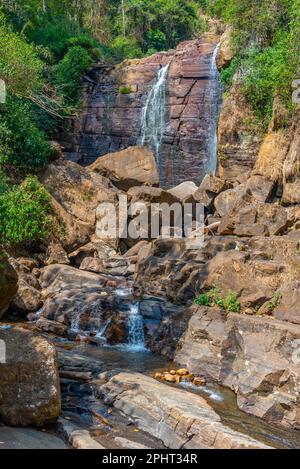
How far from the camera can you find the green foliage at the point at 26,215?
51.3ft

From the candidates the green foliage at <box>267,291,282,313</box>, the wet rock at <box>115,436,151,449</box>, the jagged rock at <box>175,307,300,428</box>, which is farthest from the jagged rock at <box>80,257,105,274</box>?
the wet rock at <box>115,436,151,449</box>

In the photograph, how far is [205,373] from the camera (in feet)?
33.3

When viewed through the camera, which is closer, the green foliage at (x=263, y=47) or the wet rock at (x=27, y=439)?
the wet rock at (x=27, y=439)

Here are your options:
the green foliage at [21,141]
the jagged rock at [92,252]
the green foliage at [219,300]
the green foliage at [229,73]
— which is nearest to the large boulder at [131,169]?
the green foliage at [21,141]

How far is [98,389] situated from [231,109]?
1618 cm

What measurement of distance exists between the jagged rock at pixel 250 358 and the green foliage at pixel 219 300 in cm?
31

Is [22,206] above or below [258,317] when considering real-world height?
above

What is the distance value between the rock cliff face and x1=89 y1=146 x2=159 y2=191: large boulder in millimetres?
2338

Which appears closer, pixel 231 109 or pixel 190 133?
pixel 231 109

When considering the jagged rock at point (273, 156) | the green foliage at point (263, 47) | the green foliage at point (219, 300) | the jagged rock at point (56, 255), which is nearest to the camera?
the green foliage at point (219, 300)

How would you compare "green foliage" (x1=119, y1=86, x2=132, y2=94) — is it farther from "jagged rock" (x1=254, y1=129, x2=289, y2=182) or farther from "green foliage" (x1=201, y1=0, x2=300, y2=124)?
"jagged rock" (x1=254, y1=129, x2=289, y2=182)

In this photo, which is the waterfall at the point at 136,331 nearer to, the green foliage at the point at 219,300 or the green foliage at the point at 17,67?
the green foliage at the point at 219,300
